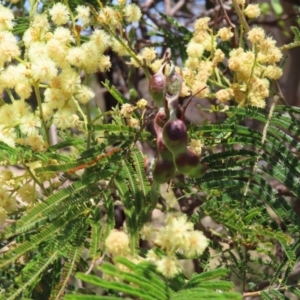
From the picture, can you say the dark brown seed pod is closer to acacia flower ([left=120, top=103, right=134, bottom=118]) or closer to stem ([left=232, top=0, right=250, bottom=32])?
acacia flower ([left=120, top=103, right=134, bottom=118])

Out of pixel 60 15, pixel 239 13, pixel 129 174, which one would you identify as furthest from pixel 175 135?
pixel 239 13

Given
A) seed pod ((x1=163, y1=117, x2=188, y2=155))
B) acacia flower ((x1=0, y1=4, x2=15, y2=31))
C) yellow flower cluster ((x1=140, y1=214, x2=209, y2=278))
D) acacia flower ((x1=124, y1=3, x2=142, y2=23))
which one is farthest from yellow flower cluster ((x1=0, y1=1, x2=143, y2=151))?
yellow flower cluster ((x1=140, y1=214, x2=209, y2=278))

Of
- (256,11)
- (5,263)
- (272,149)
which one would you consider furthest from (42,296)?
(256,11)

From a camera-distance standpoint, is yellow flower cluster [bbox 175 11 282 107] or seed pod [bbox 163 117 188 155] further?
yellow flower cluster [bbox 175 11 282 107]

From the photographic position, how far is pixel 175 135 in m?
0.91

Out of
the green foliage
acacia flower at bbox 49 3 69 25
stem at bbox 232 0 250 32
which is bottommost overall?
the green foliage

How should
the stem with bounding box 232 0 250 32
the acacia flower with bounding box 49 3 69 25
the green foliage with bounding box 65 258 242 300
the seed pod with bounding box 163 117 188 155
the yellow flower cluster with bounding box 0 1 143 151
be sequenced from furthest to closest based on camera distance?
the stem with bounding box 232 0 250 32 < the acacia flower with bounding box 49 3 69 25 < the yellow flower cluster with bounding box 0 1 143 151 < the seed pod with bounding box 163 117 188 155 < the green foliage with bounding box 65 258 242 300

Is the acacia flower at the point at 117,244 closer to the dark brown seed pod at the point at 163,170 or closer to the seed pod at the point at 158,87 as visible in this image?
the dark brown seed pod at the point at 163,170

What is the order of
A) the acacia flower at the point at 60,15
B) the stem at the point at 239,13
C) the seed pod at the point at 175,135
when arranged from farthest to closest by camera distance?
the stem at the point at 239,13 → the acacia flower at the point at 60,15 → the seed pod at the point at 175,135

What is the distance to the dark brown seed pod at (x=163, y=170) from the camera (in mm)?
945

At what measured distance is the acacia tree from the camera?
0.84 meters

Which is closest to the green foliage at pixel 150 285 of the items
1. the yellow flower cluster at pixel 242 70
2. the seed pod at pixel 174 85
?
the seed pod at pixel 174 85

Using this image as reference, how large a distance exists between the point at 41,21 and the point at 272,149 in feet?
1.55

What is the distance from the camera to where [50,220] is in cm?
96
